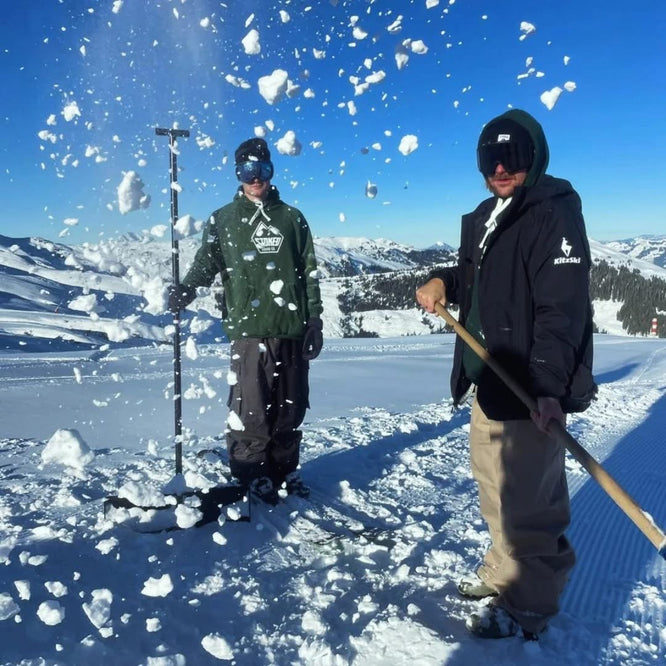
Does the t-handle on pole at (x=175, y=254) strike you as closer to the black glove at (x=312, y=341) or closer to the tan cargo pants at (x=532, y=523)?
the black glove at (x=312, y=341)

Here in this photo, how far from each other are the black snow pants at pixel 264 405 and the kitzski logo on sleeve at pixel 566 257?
1942 millimetres

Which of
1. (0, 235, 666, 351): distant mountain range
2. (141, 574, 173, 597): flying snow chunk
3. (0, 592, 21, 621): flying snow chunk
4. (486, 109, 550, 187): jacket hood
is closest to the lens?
(0, 592, 21, 621): flying snow chunk

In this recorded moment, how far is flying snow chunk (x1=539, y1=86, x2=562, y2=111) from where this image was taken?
3.57m

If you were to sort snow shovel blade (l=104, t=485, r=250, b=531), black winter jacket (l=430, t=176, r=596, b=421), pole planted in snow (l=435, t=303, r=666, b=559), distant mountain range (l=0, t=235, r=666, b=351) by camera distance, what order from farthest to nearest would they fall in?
distant mountain range (l=0, t=235, r=666, b=351)
snow shovel blade (l=104, t=485, r=250, b=531)
black winter jacket (l=430, t=176, r=596, b=421)
pole planted in snow (l=435, t=303, r=666, b=559)

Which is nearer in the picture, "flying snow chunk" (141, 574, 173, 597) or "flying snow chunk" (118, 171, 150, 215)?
"flying snow chunk" (141, 574, 173, 597)

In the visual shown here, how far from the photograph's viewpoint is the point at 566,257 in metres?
1.88

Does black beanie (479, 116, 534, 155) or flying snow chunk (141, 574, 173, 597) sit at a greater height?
black beanie (479, 116, 534, 155)

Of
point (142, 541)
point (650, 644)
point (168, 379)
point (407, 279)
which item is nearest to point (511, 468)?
point (650, 644)

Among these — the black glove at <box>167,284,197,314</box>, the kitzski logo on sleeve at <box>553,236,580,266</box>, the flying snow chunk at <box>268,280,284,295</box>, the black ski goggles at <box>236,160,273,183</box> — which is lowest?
the black glove at <box>167,284,197,314</box>

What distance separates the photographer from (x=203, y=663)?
1.92 meters

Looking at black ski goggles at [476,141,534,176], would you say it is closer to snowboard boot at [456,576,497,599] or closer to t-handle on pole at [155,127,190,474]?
snowboard boot at [456,576,497,599]

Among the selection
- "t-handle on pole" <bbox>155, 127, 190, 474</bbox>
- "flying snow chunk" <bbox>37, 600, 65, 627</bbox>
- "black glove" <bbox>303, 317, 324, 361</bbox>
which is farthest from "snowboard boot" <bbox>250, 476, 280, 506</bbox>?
"flying snow chunk" <bbox>37, 600, 65, 627</bbox>

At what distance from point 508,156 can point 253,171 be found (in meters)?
1.70

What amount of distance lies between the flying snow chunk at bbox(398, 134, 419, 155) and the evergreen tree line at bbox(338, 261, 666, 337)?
67.4 meters
